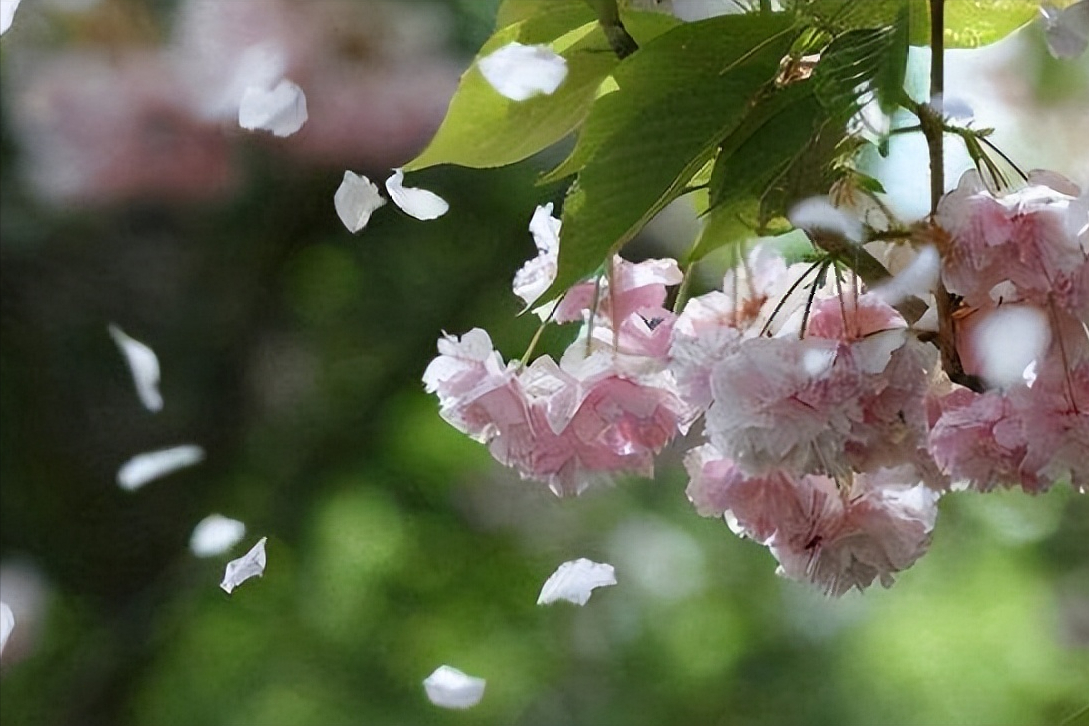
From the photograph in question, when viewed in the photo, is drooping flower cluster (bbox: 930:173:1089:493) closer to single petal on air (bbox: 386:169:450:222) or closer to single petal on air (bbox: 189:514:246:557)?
→ single petal on air (bbox: 386:169:450:222)

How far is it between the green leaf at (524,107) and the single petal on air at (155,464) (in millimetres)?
207

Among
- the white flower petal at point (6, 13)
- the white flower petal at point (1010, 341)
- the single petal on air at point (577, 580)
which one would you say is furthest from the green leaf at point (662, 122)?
the white flower petal at point (6, 13)

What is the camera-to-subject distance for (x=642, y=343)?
450 mm

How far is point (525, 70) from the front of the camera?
0.47 meters

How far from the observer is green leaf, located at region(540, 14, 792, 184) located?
16.7 inches

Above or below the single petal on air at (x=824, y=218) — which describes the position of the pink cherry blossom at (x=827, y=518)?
below

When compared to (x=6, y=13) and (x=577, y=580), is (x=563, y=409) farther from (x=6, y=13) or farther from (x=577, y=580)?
(x=6, y=13)

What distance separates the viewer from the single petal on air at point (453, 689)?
62cm

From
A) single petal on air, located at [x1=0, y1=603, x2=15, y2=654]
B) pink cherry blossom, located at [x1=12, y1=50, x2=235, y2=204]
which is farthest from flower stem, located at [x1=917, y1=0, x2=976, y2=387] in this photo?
single petal on air, located at [x1=0, y1=603, x2=15, y2=654]

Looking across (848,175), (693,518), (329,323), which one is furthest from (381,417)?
(848,175)

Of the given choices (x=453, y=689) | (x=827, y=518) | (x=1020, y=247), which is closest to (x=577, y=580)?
(x=453, y=689)

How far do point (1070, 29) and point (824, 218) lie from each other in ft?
0.33

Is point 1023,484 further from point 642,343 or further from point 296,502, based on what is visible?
point 296,502

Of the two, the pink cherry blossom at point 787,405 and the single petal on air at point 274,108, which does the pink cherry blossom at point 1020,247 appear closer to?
the pink cherry blossom at point 787,405
